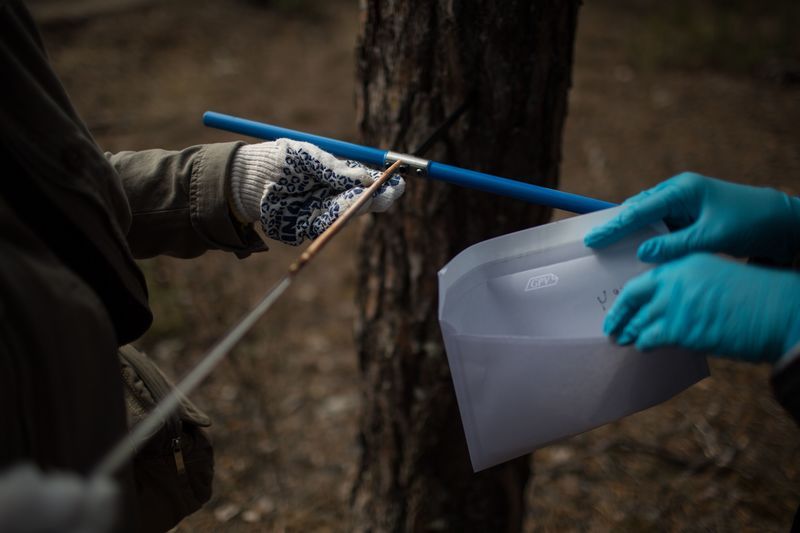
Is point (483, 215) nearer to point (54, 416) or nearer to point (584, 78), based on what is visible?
point (54, 416)

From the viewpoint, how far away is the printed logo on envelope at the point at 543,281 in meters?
1.13

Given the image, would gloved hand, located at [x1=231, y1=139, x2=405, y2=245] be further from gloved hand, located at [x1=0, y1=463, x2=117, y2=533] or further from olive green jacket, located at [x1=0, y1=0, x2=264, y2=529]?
gloved hand, located at [x1=0, y1=463, x2=117, y2=533]

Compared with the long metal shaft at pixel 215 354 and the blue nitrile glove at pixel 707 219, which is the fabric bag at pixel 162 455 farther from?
the blue nitrile glove at pixel 707 219

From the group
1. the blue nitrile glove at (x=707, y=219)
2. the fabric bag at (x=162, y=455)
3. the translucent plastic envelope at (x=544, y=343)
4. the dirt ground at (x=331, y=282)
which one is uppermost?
the blue nitrile glove at (x=707, y=219)

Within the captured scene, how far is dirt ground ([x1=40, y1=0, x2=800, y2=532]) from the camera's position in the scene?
91.0 inches

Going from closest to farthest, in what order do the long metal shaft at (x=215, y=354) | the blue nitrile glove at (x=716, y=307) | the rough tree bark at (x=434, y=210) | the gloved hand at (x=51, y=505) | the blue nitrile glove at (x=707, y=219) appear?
the gloved hand at (x=51, y=505) < the long metal shaft at (x=215, y=354) < the blue nitrile glove at (x=716, y=307) < the blue nitrile glove at (x=707, y=219) < the rough tree bark at (x=434, y=210)

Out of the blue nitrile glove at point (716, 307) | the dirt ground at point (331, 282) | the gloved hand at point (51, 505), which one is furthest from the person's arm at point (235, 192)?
the dirt ground at point (331, 282)

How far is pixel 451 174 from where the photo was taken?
3.96ft

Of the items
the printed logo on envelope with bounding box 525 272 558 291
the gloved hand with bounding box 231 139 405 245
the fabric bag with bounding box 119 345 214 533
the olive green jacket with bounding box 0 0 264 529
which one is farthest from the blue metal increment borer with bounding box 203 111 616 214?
the fabric bag with bounding box 119 345 214 533

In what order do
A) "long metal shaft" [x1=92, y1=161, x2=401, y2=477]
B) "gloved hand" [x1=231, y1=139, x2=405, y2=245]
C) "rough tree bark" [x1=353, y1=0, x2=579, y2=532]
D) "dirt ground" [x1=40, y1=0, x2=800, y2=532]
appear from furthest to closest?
"dirt ground" [x1=40, y1=0, x2=800, y2=532] < "rough tree bark" [x1=353, y1=0, x2=579, y2=532] < "gloved hand" [x1=231, y1=139, x2=405, y2=245] < "long metal shaft" [x1=92, y1=161, x2=401, y2=477]

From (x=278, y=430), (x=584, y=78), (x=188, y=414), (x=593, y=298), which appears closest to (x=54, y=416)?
(x=188, y=414)

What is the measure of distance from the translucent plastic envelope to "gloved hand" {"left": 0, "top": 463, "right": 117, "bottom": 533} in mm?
632

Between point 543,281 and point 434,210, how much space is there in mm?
594

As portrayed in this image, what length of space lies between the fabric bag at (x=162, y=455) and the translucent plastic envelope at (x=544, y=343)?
67cm
